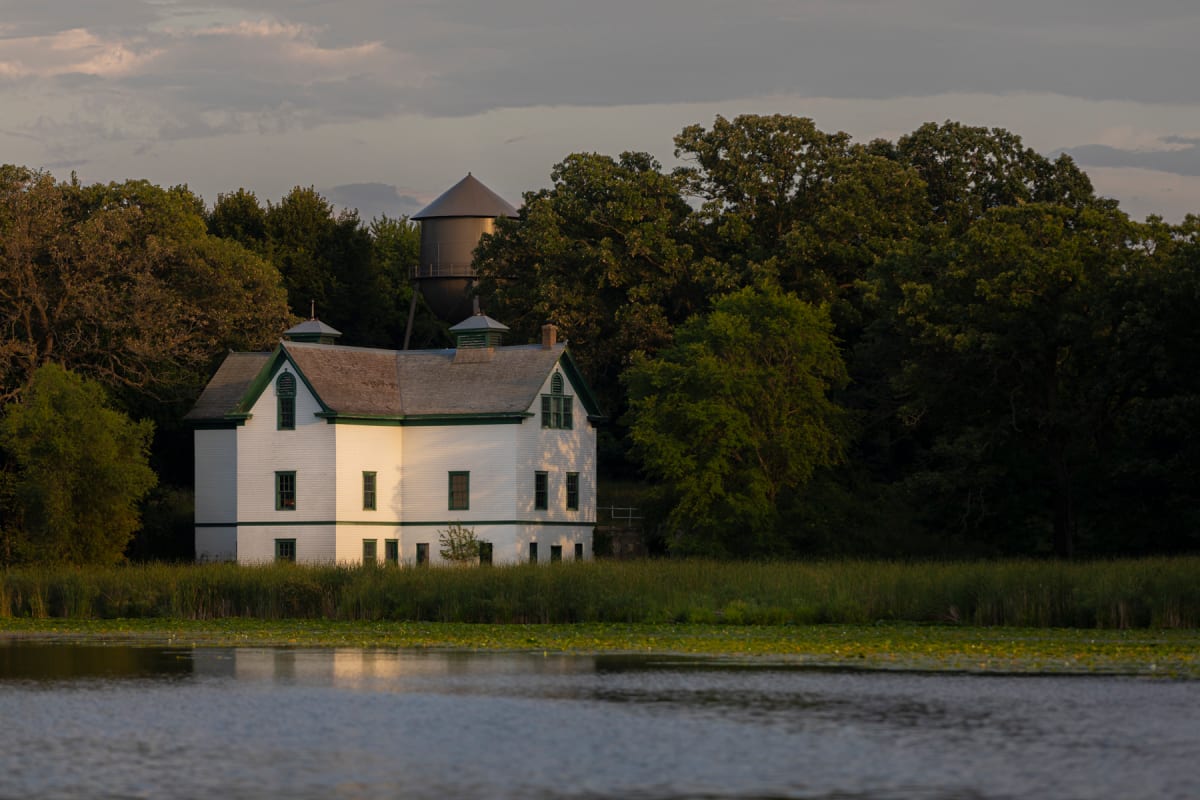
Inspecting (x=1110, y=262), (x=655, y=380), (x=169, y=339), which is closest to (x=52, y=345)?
(x=169, y=339)

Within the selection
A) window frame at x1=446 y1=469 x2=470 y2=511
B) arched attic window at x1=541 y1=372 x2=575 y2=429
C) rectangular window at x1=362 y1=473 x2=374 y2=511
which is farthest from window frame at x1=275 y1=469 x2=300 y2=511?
arched attic window at x1=541 y1=372 x2=575 y2=429

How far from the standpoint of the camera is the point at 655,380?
2741 inches

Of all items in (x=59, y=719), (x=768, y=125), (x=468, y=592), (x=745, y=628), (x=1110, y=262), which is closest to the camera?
(x=59, y=719)

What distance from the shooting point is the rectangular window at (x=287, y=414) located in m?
72.1

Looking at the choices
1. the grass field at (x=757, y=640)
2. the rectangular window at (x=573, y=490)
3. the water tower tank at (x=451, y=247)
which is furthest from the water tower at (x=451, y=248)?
the grass field at (x=757, y=640)

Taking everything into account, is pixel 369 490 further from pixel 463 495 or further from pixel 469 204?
pixel 469 204

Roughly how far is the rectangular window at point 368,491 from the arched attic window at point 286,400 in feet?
11.2

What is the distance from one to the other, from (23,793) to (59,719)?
21.0ft

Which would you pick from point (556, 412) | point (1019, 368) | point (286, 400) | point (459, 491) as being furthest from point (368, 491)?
point (1019, 368)

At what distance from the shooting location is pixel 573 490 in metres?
75.4

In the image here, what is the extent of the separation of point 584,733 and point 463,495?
→ 4871 cm

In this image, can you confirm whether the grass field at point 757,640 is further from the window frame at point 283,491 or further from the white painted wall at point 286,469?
the window frame at point 283,491

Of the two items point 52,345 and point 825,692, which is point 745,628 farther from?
point 52,345

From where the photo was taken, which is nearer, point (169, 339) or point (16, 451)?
point (16, 451)
